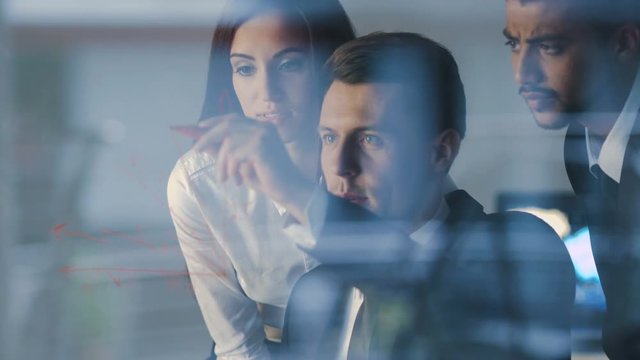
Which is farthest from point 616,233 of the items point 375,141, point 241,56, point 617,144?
point 241,56

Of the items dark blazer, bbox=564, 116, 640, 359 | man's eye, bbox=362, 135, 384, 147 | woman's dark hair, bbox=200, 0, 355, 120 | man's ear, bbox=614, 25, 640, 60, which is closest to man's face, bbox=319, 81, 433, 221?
man's eye, bbox=362, 135, 384, 147

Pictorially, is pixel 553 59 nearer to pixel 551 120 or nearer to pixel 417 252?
pixel 551 120

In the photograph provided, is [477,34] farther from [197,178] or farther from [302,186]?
[197,178]

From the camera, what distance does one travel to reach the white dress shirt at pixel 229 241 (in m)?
2.23

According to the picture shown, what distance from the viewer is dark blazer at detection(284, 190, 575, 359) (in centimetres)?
226

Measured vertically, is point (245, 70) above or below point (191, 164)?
above

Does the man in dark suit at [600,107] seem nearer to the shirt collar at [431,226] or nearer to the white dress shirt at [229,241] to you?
the shirt collar at [431,226]

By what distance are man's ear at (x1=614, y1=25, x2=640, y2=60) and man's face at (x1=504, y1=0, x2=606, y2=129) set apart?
4 cm

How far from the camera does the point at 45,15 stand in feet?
7.11

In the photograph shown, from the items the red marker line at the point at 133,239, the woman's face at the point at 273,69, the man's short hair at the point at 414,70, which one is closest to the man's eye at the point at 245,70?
the woman's face at the point at 273,69

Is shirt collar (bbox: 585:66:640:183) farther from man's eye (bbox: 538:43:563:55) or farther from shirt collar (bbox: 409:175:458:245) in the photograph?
shirt collar (bbox: 409:175:458:245)

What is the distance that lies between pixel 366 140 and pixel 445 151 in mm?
179

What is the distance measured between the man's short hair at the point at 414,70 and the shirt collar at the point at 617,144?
327 mm

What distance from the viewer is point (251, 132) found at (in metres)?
2.24
